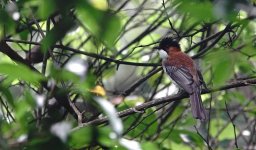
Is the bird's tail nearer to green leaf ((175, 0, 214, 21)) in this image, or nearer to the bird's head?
the bird's head

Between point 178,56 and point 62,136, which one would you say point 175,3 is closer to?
point 62,136

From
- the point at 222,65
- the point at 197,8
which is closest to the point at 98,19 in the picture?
the point at 197,8

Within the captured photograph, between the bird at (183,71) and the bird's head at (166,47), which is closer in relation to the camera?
the bird at (183,71)

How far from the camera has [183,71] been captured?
4.27 meters

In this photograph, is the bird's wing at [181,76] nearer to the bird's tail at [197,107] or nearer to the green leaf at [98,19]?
the bird's tail at [197,107]

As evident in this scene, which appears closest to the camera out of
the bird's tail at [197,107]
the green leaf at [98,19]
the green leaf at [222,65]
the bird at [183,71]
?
the green leaf at [98,19]

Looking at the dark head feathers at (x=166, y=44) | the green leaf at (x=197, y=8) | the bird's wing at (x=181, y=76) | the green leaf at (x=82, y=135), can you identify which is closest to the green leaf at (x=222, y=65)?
the green leaf at (x=197, y=8)

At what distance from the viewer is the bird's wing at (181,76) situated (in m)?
3.96

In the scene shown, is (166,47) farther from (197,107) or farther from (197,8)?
(197,8)

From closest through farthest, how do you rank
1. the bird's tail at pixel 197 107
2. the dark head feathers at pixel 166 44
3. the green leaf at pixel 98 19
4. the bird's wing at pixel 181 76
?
the green leaf at pixel 98 19 < the bird's tail at pixel 197 107 < the bird's wing at pixel 181 76 < the dark head feathers at pixel 166 44

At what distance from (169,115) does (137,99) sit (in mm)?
332

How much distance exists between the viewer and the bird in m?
3.61

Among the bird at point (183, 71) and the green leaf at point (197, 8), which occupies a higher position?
the bird at point (183, 71)

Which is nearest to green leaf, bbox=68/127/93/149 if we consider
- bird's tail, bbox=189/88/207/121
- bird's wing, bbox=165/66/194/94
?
bird's tail, bbox=189/88/207/121
